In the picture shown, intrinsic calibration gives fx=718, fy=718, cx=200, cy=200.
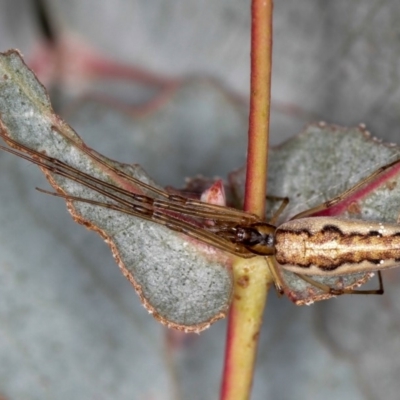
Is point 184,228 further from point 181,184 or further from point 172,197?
point 181,184

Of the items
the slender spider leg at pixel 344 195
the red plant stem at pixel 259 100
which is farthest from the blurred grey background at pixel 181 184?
the red plant stem at pixel 259 100

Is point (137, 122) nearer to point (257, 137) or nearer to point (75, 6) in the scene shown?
point (75, 6)

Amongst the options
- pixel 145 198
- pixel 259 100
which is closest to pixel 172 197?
pixel 145 198

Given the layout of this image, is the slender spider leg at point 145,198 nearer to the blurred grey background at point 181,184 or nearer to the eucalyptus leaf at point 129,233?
the eucalyptus leaf at point 129,233

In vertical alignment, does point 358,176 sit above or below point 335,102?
below

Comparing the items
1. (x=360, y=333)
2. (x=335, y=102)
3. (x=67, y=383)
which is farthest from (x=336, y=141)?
(x=67, y=383)

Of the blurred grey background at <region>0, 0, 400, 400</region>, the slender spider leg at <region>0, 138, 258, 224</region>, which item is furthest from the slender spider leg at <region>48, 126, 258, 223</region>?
the blurred grey background at <region>0, 0, 400, 400</region>

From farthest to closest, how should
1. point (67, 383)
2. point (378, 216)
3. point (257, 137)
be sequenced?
1. point (67, 383)
2. point (378, 216)
3. point (257, 137)
